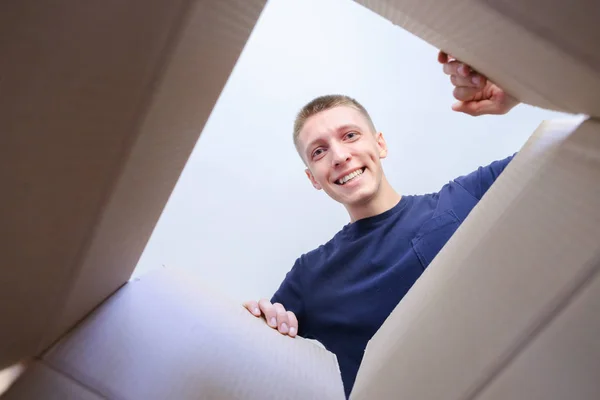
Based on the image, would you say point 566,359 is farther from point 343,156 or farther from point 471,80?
point 343,156

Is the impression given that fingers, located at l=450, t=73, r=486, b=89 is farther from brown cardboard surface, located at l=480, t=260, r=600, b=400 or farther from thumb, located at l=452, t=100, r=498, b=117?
brown cardboard surface, located at l=480, t=260, r=600, b=400

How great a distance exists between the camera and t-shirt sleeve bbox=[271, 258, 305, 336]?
35.5 inches

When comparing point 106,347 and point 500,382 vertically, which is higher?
point 500,382

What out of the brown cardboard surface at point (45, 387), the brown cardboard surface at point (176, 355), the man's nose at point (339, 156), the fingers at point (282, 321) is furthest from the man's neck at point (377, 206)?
the brown cardboard surface at point (45, 387)

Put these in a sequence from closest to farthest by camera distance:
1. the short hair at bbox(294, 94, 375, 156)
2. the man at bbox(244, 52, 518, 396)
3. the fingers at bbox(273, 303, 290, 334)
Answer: the fingers at bbox(273, 303, 290, 334) → the man at bbox(244, 52, 518, 396) → the short hair at bbox(294, 94, 375, 156)

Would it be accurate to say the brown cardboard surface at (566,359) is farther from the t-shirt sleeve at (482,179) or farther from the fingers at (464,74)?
the t-shirt sleeve at (482,179)

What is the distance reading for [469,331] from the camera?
348 millimetres

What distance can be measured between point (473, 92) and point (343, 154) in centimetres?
51

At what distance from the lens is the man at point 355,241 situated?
2.65 ft

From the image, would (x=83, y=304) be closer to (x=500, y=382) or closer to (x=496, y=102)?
(x=500, y=382)

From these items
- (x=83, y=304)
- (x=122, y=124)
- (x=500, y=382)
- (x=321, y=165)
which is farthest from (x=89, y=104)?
(x=321, y=165)

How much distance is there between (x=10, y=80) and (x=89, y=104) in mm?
54

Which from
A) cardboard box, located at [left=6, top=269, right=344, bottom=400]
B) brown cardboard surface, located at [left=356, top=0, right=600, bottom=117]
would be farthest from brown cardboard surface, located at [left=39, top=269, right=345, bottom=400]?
brown cardboard surface, located at [left=356, top=0, right=600, bottom=117]

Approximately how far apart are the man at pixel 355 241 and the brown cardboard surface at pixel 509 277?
1.07 feet
